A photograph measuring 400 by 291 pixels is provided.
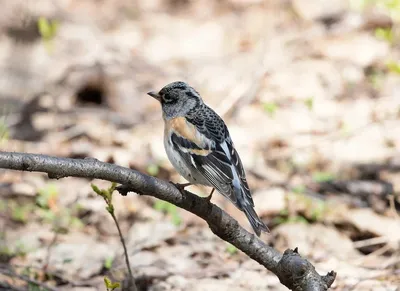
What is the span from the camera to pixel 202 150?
14.5 ft

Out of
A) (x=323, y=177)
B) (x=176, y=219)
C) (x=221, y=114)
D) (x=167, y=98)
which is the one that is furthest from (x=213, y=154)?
(x=221, y=114)

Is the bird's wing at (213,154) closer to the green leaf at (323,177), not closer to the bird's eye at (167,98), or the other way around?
the bird's eye at (167,98)

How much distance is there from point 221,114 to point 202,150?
3.59 m

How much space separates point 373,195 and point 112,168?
11.4ft

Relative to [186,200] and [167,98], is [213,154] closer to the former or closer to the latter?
[186,200]

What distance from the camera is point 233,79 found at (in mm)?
9008

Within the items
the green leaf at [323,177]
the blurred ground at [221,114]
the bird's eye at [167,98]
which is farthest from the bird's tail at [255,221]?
the green leaf at [323,177]

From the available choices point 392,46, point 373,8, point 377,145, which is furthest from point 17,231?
point 373,8

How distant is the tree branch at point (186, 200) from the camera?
10.3ft

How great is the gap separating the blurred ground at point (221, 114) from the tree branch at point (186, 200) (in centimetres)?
110

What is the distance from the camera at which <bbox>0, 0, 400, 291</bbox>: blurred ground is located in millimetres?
5309

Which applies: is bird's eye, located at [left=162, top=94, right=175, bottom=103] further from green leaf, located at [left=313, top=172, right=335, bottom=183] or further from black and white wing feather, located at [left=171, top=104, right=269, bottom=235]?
green leaf, located at [left=313, top=172, right=335, bottom=183]

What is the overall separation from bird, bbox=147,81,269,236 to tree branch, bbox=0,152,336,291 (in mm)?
119

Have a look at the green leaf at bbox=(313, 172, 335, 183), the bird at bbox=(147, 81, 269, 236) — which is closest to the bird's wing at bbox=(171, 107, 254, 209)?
the bird at bbox=(147, 81, 269, 236)
